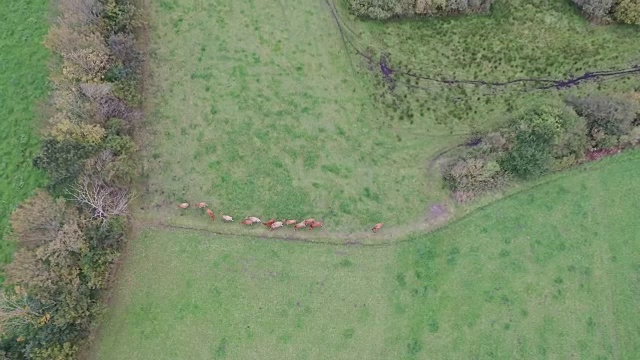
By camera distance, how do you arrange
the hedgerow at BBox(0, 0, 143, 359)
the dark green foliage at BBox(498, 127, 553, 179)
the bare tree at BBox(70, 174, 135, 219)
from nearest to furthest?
1. the hedgerow at BBox(0, 0, 143, 359)
2. the bare tree at BBox(70, 174, 135, 219)
3. the dark green foliage at BBox(498, 127, 553, 179)

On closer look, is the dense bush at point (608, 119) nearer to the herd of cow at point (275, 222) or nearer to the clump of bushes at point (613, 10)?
the clump of bushes at point (613, 10)

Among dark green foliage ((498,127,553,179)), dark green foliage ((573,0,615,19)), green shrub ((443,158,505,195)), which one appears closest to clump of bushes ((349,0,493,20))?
dark green foliage ((573,0,615,19))

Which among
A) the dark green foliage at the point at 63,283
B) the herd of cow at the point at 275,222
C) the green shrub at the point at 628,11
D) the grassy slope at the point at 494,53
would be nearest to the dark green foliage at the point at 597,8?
the green shrub at the point at 628,11

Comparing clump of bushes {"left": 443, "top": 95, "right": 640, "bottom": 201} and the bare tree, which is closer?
the bare tree

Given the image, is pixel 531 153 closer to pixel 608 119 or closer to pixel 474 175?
pixel 474 175

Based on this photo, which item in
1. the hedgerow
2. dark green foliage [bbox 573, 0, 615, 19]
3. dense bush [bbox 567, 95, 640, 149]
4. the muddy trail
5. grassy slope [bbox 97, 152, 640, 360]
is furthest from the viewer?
the muddy trail

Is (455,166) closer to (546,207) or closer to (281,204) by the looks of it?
(546,207)

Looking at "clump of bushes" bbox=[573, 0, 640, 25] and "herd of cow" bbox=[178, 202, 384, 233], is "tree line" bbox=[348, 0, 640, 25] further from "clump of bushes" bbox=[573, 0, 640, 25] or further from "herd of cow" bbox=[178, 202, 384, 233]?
"herd of cow" bbox=[178, 202, 384, 233]
